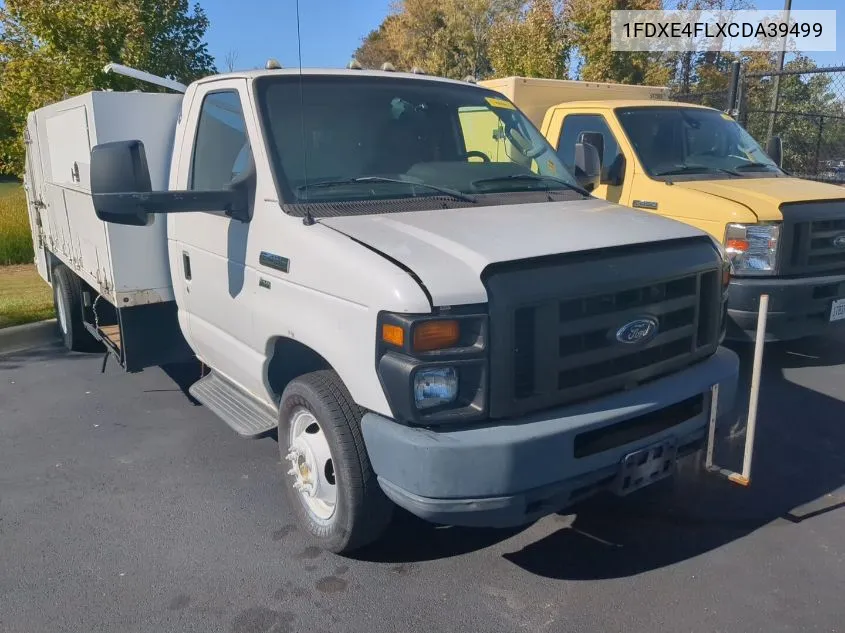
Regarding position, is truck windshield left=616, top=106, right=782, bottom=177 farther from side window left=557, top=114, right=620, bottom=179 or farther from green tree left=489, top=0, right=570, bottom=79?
green tree left=489, top=0, right=570, bottom=79

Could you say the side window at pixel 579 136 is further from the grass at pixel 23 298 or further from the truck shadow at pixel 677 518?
the grass at pixel 23 298

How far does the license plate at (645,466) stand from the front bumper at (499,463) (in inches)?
1.3

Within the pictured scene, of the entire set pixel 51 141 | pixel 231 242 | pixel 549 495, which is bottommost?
pixel 549 495

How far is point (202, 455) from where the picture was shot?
4.93 meters

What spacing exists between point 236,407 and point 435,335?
193cm

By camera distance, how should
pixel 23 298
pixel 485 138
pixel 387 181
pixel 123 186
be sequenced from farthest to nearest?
pixel 23 298, pixel 485 138, pixel 387 181, pixel 123 186

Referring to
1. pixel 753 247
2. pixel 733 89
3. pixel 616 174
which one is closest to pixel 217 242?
pixel 616 174

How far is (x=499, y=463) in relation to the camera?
2.84 meters

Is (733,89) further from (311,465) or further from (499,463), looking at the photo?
(499,463)

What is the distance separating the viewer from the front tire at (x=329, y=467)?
3.24 meters

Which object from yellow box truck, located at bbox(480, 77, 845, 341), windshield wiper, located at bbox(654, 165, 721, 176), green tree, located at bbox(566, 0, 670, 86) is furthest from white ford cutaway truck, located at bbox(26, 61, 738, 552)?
green tree, located at bbox(566, 0, 670, 86)

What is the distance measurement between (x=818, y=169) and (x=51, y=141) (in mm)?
12118

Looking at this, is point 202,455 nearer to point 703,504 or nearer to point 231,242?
point 231,242

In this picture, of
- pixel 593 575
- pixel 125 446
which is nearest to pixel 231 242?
pixel 125 446
